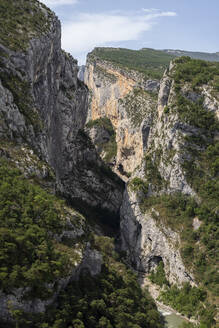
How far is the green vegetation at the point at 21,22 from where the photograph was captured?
196 feet

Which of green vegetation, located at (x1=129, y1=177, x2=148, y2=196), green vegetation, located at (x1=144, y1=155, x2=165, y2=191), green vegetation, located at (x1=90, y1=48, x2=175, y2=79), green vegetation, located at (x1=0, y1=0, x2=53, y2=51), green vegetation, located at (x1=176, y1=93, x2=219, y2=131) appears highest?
green vegetation, located at (x1=90, y1=48, x2=175, y2=79)

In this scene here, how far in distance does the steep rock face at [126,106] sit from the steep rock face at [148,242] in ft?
94.7

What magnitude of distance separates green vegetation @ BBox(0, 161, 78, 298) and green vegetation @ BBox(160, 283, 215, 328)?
2316cm

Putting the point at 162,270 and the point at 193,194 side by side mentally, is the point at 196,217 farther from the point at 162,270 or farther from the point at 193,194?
the point at 162,270

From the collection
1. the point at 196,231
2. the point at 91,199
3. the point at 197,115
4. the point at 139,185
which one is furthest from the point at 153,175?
the point at 91,199

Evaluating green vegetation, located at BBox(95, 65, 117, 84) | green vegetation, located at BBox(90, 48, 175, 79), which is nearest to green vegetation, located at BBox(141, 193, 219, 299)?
green vegetation, located at BBox(90, 48, 175, 79)

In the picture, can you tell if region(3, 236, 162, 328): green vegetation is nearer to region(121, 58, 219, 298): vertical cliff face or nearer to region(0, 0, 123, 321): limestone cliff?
region(0, 0, 123, 321): limestone cliff

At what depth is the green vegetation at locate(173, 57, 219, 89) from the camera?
76.3m

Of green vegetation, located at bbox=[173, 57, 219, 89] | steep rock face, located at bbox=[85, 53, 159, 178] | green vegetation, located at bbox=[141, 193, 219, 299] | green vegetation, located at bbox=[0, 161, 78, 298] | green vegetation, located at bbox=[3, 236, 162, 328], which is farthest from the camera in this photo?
steep rock face, located at bbox=[85, 53, 159, 178]

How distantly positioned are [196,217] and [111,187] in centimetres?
3061

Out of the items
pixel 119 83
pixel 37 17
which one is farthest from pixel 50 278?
pixel 119 83

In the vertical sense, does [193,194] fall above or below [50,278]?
above

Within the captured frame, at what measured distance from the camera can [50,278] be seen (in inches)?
1471

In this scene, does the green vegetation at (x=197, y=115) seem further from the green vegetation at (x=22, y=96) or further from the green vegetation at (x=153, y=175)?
the green vegetation at (x=22, y=96)
